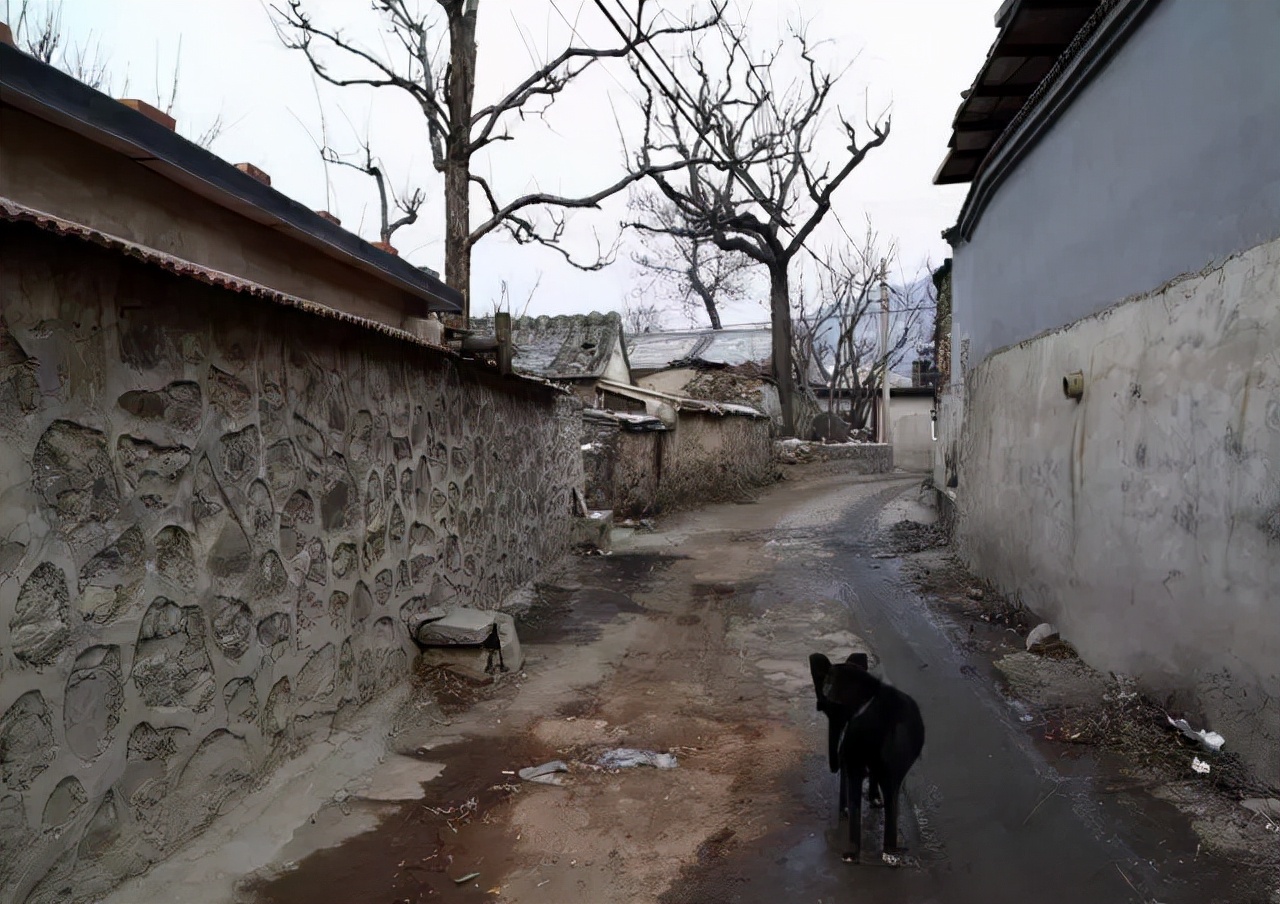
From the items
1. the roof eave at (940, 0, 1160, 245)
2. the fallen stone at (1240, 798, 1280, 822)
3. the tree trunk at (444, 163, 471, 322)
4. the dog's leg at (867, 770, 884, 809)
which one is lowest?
the dog's leg at (867, 770, 884, 809)

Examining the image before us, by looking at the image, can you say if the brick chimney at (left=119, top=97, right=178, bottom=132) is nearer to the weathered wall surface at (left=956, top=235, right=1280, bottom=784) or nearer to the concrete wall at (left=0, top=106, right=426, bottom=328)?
the concrete wall at (left=0, top=106, right=426, bottom=328)

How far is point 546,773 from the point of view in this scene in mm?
4359

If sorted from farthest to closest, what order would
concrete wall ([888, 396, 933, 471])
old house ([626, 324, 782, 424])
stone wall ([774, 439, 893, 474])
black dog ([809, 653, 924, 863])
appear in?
concrete wall ([888, 396, 933, 471]) < old house ([626, 324, 782, 424]) < stone wall ([774, 439, 893, 474]) < black dog ([809, 653, 924, 863])

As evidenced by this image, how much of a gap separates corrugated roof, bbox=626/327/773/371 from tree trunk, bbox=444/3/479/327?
16.9 meters

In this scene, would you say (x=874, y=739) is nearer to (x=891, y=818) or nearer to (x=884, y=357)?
(x=891, y=818)

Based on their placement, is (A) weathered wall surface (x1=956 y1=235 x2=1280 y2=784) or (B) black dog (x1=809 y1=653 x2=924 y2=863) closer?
(B) black dog (x1=809 y1=653 x2=924 y2=863)

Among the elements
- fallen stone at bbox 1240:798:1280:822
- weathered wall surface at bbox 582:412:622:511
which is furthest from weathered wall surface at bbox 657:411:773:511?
fallen stone at bbox 1240:798:1280:822

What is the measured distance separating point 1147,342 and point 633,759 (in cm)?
399

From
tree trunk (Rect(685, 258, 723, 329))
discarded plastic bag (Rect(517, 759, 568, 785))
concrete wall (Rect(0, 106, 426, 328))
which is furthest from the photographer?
tree trunk (Rect(685, 258, 723, 329))

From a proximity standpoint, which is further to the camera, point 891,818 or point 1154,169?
point 1154,169

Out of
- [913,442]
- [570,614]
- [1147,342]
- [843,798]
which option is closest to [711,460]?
[570,614]

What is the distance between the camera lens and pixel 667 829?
376cm

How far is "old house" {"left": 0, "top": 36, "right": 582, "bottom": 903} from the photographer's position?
270 cm

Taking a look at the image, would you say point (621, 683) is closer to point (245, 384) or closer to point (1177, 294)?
point (245, 384)
